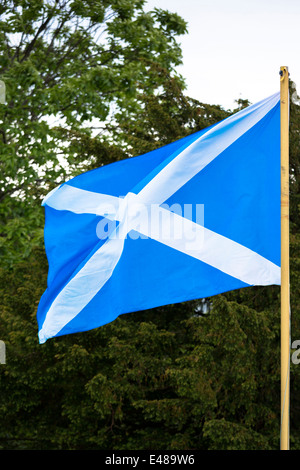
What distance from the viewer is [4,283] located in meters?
10.3

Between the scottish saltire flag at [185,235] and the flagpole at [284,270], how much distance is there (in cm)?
23

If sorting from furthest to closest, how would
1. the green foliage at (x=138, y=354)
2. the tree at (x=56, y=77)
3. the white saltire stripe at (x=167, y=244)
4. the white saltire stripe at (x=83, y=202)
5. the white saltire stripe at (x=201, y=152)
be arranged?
the tree at (x=56, y=77) < the green foliage at (x=138, y=354) < the white saltire stripe at (x=83, y=202) < the white saltire stripe at (x=201, y=152) < the white saltire stripe at (x=167, y=244)

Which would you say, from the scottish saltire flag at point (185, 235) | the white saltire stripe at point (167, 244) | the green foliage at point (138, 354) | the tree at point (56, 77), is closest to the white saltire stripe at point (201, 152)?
the scottish saltire flag at point (185, 235)

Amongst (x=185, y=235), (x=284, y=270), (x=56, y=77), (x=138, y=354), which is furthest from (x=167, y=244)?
(x=56, y=77)

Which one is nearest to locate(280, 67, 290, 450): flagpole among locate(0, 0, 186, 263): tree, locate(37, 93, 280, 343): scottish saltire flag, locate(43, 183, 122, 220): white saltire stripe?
locate(37, 93, 280, 343): scottish saltire flag

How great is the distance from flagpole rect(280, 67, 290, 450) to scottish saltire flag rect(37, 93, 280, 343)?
0.76ft

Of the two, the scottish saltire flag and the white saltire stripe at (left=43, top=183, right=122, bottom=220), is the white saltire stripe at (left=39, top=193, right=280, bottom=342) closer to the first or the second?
the scottish saltire flag

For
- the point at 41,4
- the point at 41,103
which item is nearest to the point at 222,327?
the point at 41,103

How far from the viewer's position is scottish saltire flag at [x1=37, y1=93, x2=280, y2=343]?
14.4ft

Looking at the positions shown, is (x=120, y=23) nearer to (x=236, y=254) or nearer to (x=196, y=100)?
(x=196, y=100)

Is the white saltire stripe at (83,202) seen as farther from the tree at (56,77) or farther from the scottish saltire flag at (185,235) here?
the tree at (56,77)

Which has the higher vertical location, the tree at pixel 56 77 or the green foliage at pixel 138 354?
the tree at pixel 56 77

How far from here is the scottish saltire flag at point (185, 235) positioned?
14.4 feet

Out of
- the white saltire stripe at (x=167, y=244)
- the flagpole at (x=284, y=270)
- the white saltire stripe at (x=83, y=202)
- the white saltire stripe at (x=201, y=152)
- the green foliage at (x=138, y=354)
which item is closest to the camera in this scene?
the flagpole at (x=284, y=270)
